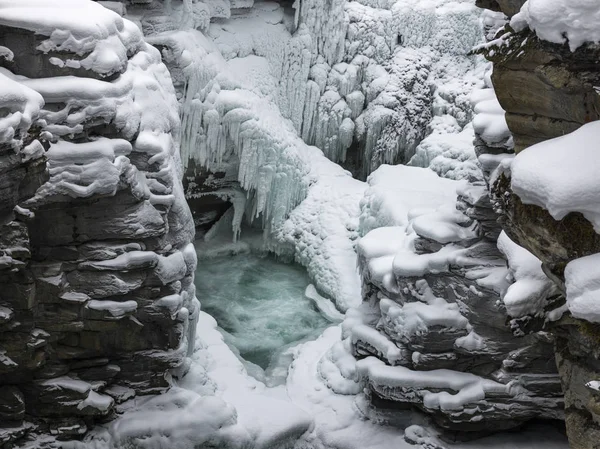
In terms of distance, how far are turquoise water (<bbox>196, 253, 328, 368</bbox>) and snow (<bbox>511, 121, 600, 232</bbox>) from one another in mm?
8138

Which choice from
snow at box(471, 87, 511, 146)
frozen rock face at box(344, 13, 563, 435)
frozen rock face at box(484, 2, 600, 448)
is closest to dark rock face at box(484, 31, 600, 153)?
frozen rock face at box(484, 2, 600, 448)

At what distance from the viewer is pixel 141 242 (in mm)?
7852

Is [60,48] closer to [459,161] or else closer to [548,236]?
[548,236]

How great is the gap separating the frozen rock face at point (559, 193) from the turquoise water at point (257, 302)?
24.8 ft

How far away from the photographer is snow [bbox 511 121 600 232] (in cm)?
325

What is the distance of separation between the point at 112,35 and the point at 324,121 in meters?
7.36

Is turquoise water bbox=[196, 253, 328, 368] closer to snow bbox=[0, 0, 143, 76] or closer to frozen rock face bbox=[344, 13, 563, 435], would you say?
frozen rock face bbox=[344, 13, 563, 435]

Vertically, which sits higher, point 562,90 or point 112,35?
point 562,90

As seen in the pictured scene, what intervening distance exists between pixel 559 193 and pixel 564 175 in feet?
0.31

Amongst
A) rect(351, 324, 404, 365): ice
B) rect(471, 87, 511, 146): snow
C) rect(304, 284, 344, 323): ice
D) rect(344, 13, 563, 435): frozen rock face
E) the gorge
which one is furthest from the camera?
rect(304, 284, 344, 323): ice

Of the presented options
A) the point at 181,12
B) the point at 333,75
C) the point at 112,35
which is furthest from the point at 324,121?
the point at 112,35

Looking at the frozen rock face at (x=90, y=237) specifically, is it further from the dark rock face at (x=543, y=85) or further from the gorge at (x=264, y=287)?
the dark rock face at (x=543, y=85)

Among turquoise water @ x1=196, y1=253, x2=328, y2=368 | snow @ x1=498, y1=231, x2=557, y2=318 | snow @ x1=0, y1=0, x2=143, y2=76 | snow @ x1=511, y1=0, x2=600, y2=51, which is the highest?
snow @ x1=511, y1=0, x2=600, y2=51

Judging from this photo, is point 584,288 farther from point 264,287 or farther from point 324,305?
point 264,287
